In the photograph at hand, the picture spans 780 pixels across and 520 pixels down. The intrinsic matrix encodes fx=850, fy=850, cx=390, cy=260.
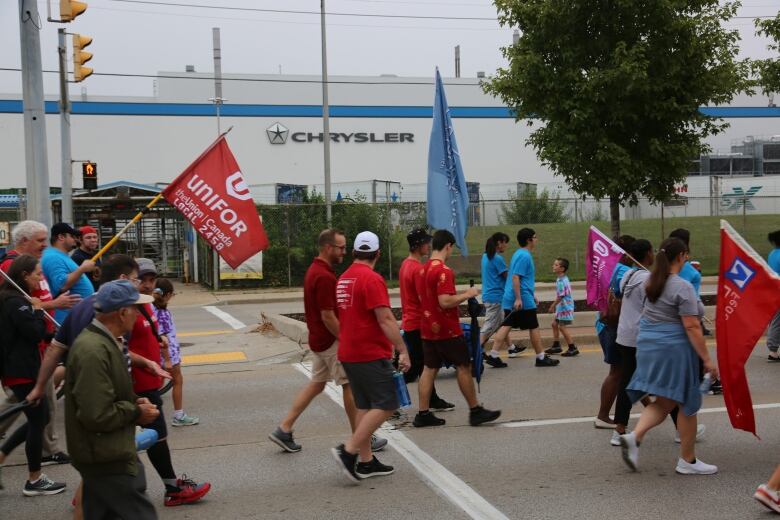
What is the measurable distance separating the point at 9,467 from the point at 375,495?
3.22m

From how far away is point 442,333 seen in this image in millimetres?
7766

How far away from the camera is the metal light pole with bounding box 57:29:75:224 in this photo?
20.4 meters

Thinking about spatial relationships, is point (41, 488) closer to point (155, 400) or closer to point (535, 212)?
point (155, 400)

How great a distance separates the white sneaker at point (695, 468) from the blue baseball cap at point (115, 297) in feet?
13.9

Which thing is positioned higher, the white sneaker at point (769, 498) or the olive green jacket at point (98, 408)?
the olive green jacket at point (98, 408)

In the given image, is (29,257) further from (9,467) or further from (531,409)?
(531,409)

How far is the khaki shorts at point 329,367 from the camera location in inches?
276

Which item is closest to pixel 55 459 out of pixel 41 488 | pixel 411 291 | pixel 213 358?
pixel 41 488

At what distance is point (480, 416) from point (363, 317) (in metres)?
2.07

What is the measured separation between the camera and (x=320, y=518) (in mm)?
5570

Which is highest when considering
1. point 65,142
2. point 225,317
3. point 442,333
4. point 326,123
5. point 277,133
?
point 277,133

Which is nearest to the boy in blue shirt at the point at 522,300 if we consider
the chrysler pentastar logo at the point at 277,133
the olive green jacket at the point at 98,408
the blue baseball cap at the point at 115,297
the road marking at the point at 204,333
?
the road marking at the point at 204,333

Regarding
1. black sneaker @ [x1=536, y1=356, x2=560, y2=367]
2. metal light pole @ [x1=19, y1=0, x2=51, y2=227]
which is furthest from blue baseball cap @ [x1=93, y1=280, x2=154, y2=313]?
metal light pole @ [x1=19, y1=0, x2=51, y2=227]

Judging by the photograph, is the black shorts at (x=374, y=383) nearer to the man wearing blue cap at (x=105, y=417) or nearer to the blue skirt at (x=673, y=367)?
the blue skirt at (x=673, y=367)
